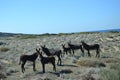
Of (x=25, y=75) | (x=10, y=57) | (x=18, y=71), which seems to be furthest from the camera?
(x=10, y=57)

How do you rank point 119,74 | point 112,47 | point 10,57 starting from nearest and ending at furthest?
point 119,74 < point 10,57 < point 112,47

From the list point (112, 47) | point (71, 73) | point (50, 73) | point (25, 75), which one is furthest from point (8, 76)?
point (112, 47)

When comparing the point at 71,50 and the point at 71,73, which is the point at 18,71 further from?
the point at 71,50

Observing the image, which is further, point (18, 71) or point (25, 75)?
point (18, 71)

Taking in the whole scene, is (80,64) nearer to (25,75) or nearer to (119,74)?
(25,75)

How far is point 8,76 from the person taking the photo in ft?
67.2

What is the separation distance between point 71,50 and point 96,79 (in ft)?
57.5

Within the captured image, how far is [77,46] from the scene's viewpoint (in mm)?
33125

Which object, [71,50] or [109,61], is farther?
[71,50]

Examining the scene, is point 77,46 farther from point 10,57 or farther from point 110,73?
point 110,73

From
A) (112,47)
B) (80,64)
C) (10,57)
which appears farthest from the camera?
(112,47)

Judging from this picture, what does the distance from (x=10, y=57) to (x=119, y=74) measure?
17842 millimetres

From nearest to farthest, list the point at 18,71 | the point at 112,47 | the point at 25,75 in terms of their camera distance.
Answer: the point at 25,75, the point at 18,71, the point at 112,47

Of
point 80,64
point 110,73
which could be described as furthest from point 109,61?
point 110,73
